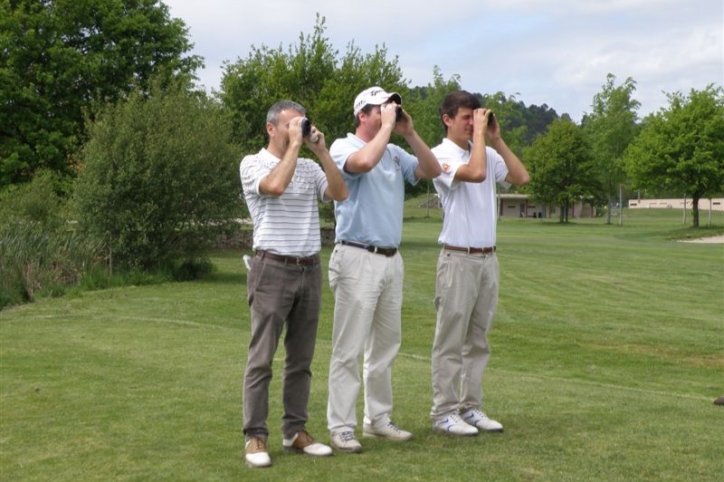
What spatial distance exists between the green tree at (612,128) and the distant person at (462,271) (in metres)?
80.6

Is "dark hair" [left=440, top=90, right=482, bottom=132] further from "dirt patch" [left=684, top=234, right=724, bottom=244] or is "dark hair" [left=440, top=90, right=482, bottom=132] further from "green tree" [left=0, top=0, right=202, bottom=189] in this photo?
"dirt patch" [left=684, top=234, right=724, bottom=244]

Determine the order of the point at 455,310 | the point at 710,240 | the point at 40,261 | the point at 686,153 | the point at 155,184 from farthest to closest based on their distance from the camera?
the point at 686,153 → the point at 710,240 → the point at 155,184 → the point at 40,261 → the point at 455,310

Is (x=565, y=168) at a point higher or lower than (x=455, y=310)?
higher

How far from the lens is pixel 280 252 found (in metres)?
5.75

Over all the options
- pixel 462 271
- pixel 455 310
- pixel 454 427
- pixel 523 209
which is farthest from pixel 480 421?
pixel 523 209

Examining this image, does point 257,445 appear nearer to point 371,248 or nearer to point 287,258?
point 287,258

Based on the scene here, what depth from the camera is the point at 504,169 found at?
22.5 ft

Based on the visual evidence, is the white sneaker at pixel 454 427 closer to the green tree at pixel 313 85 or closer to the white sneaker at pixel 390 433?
the white sneaker at pixel 390 433

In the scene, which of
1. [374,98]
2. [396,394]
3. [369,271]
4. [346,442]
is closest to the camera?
[346,442]

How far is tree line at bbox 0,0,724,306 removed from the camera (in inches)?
912

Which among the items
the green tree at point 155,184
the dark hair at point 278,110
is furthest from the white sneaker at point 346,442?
the green tree at point 155,184

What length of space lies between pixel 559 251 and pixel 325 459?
3481cm

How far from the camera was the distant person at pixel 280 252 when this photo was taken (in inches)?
225

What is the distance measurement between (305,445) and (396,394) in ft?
7.56
